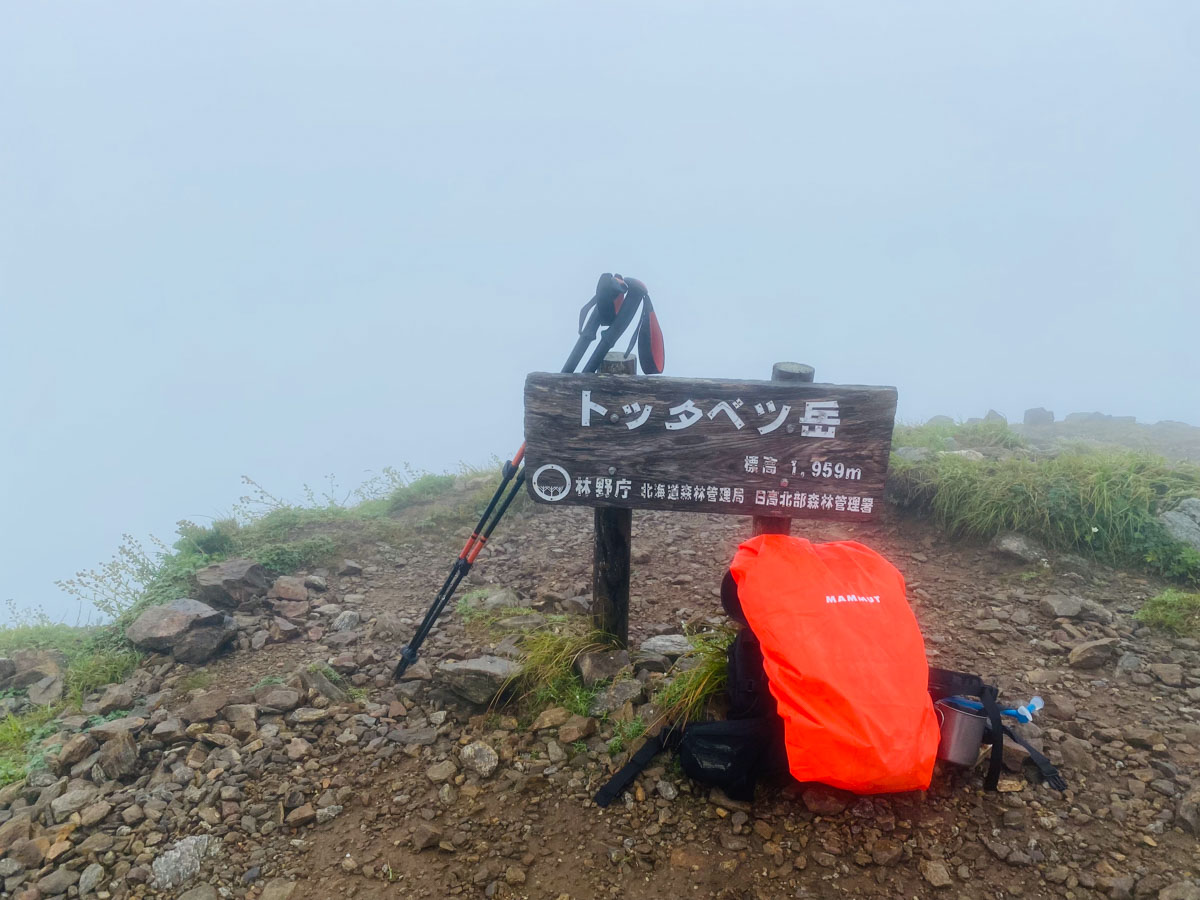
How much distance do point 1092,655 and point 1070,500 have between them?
188 centimetres

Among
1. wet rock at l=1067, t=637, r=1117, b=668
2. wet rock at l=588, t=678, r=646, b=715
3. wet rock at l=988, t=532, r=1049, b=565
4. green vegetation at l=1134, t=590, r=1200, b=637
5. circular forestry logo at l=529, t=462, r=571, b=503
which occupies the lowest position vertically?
wet rock at l=588, t=678, r=646, b=715

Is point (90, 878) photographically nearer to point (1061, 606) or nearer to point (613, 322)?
point (613, 322)

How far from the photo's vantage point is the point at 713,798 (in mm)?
3039

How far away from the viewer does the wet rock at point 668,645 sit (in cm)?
409

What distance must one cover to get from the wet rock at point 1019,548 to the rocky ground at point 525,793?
0.46 m

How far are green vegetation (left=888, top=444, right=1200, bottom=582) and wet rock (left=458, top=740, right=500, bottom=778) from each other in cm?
429

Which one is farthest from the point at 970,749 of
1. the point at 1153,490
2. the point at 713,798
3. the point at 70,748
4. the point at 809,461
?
the point at 70,748

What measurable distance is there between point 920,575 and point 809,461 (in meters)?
2.57

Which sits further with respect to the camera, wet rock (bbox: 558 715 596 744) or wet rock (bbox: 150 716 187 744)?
wet rock (bbox: 150 716 187 744)

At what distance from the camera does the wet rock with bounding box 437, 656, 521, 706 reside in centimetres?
381

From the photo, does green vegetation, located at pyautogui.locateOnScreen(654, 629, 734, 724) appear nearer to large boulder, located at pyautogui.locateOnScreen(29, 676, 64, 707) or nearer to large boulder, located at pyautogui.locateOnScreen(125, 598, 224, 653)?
large boulder, located at pyautogui.locateOnScreen(125, 598, 224, 653)

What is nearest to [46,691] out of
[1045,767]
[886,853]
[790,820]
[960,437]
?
[790,820]

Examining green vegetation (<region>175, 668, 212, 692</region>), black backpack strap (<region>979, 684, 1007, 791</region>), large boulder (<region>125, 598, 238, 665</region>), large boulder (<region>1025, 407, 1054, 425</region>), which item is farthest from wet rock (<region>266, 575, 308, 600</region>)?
large boulder (<region>1025, 407, 1054, 425</region>)

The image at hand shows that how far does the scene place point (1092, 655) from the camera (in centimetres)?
396
